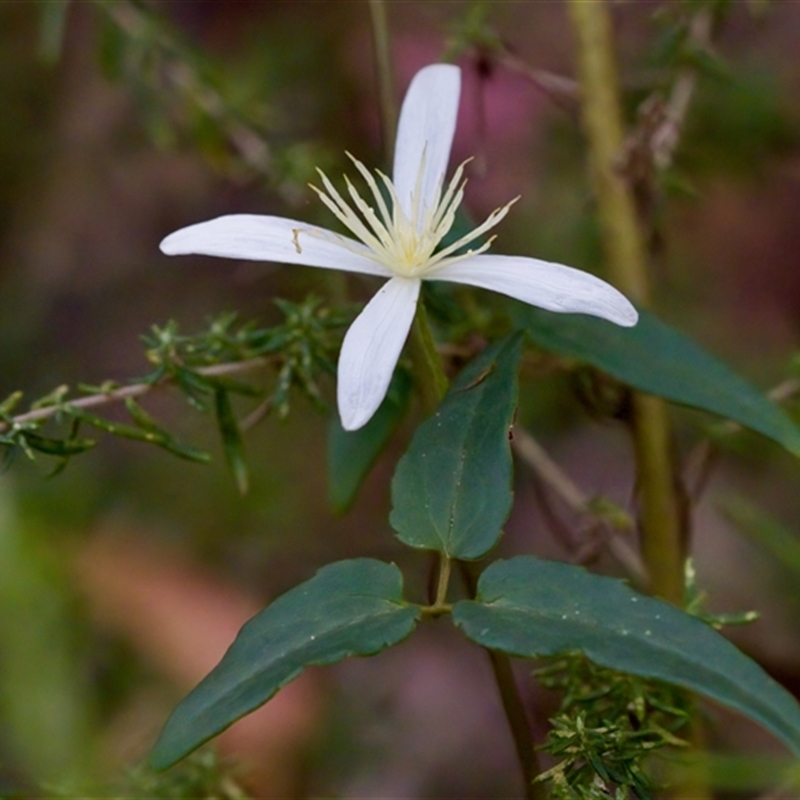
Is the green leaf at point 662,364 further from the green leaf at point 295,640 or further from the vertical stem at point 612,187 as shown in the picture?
the green leaf at point 295,640

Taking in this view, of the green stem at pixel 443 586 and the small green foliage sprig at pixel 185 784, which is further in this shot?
the small green foliage sprig at pixel 185 784

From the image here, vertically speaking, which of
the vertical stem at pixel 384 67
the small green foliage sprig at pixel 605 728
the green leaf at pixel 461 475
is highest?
the vertical stem at pixel 384 67

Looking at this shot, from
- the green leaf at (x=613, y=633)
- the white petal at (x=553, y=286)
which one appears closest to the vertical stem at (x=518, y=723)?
the green leaf at (x=613, y=633)

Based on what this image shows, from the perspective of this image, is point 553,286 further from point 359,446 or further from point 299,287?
point 299,287

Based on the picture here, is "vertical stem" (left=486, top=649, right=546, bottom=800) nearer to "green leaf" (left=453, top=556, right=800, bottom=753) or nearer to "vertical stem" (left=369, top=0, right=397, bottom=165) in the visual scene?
"green leaf" (left=453, top=556, right=800, bottom=753)

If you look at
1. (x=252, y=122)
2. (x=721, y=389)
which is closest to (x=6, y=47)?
(x=252, y=122)

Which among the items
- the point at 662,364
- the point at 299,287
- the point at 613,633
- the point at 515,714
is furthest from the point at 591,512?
the point at 299,287

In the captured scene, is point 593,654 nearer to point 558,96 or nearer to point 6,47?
point 558,96
